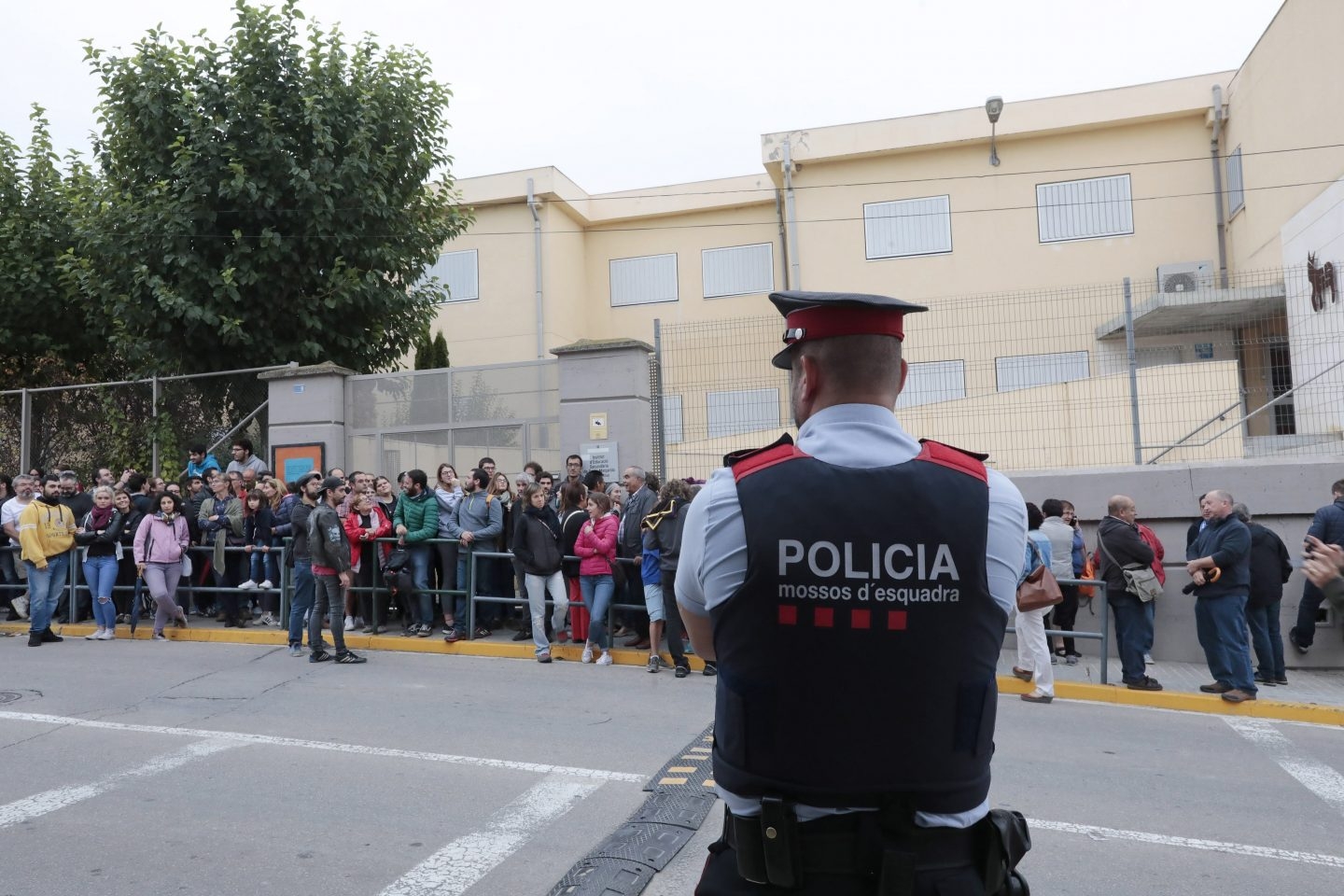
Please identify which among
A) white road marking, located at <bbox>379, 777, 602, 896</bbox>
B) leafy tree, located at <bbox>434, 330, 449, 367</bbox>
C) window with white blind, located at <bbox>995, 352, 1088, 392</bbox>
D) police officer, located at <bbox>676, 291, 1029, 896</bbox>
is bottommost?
white road marking, located at <bbox>379, 777, 602, 896</bbox>

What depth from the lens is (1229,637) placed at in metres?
8.78

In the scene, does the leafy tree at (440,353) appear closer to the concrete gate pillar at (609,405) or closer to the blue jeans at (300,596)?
the concrete gate pillar at (609,405)

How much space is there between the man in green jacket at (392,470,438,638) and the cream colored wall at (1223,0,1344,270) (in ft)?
45.2

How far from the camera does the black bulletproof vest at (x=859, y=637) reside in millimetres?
1938

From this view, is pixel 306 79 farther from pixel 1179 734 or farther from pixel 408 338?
pixel 1179 734

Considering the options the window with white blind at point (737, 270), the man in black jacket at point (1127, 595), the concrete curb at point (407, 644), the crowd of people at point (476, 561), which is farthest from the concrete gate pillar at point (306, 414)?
the window with white blind at point (737, 270)

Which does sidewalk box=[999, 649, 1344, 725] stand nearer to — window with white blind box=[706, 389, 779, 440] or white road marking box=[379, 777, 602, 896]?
window with white blind box=[706, 389, 779, 440]

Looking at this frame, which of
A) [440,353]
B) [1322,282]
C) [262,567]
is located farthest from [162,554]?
[1322,282]

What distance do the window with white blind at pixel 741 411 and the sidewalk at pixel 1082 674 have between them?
3.00m

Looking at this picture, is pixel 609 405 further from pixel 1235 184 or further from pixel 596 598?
pixel 1235 184

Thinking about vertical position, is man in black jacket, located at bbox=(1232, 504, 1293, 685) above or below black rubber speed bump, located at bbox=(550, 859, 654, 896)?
above

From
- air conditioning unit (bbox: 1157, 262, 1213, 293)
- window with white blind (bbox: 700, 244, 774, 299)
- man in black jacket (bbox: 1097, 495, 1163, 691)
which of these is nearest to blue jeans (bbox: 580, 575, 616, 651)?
man in black jacket (bbox: 1097, 495, 1163, 691)

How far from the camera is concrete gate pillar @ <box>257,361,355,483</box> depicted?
14406 mm

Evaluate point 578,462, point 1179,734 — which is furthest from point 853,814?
point 578,462
